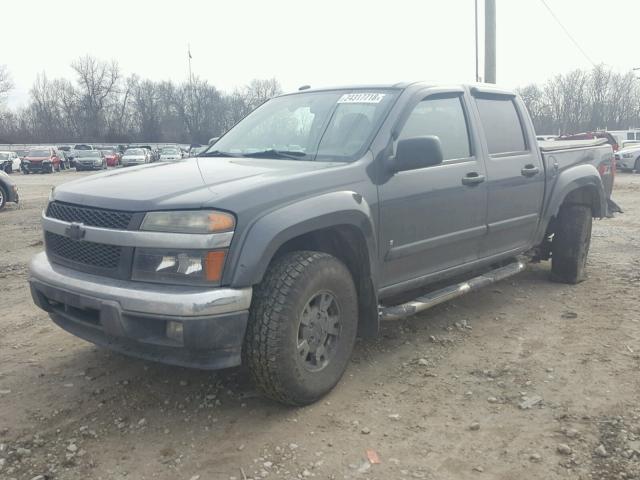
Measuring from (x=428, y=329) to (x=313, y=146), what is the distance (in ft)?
5.78

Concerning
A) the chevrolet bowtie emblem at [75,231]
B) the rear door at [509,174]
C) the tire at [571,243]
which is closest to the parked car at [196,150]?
the chevrolet bowtie emblem at [75,231]

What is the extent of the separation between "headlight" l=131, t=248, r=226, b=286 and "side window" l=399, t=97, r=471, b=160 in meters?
1.69

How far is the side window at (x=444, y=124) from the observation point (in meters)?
4.06

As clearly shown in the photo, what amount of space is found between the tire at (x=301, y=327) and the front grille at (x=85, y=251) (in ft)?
2.47

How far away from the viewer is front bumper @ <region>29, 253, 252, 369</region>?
9.20 feet

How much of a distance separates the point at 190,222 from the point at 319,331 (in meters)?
1.00

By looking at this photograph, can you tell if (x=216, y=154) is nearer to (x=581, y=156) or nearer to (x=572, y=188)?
(x=572, y=188)

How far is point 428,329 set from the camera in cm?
465

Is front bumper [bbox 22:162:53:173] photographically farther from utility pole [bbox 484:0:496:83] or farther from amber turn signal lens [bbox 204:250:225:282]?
amber turn signal lens [bbox 204:250:225:282]

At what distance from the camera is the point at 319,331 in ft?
11.1

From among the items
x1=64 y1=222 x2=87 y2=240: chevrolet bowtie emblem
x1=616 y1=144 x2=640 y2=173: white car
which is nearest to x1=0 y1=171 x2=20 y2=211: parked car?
x1=64 y1=222 x2=87 y2=240: chevrolet bowtie emblem

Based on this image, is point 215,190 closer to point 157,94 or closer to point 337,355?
point 337,355

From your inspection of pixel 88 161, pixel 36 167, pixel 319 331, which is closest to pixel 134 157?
pixel 88 161

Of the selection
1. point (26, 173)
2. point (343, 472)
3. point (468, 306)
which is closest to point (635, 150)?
point (468, 306)
